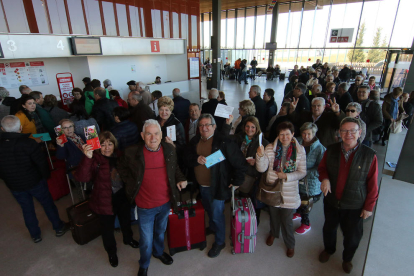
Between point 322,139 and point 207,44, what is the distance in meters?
23.1

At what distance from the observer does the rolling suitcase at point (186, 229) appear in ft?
8.93

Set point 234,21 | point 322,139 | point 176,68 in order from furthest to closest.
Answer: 1. point 234,21
2. point 176,68
3. point 322,139

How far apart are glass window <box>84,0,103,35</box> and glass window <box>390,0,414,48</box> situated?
54.9 feet

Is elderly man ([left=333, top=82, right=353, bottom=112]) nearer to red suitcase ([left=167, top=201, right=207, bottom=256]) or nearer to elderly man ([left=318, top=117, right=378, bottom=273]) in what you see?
elderly man ([left=318, top=117, right=378, bottom=273])

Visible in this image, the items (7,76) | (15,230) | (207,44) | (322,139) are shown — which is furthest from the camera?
(207,44)

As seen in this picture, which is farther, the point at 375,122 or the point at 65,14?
the point at 65,14

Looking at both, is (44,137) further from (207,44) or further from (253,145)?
(207,44)

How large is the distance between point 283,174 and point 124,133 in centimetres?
224

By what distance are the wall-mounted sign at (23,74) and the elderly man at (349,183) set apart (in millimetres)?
7332

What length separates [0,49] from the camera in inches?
187

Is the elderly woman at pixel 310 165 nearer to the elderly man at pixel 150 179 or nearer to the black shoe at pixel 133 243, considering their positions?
the elderly man at pixel 150 179

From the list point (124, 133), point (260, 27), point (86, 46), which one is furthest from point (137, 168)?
point (260, 27)

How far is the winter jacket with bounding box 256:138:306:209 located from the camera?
2.51 metres

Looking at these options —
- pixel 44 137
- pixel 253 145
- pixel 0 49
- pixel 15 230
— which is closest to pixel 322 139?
pixel 253 145
